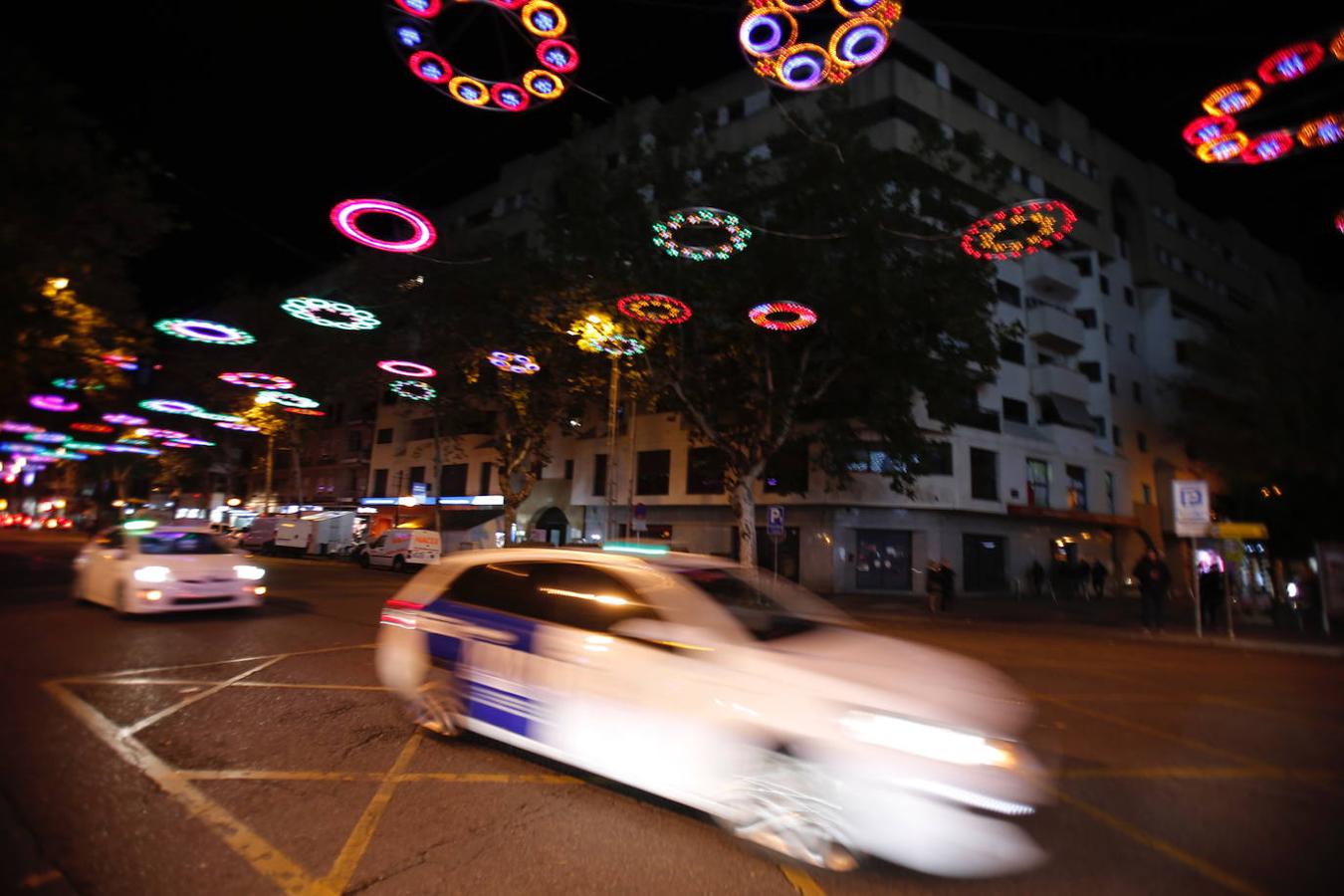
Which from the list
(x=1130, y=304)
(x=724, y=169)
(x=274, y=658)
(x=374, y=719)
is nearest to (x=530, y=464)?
(x=724, y=169)

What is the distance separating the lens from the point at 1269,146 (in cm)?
856

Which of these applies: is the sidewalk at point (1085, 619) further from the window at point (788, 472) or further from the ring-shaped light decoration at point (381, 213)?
the ring-shaped light decoration at point (381, 213)

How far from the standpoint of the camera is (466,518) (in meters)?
35.6

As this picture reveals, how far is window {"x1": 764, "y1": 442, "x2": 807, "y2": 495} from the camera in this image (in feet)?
87.5

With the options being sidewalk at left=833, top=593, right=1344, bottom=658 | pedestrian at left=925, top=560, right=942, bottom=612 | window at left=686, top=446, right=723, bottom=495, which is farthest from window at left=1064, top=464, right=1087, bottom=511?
window at left=686, top=446, right=723, bottom=495

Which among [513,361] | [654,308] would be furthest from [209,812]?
[513,361]

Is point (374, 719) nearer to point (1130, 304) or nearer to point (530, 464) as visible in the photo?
point (530, 464)

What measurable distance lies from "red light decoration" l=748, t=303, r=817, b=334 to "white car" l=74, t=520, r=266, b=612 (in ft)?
39.3

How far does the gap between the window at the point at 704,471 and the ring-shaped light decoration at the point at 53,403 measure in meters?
19.5

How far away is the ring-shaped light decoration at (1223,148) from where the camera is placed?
864 centimetres

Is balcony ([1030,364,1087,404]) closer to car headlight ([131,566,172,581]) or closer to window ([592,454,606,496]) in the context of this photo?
window ([592,454,606,496])

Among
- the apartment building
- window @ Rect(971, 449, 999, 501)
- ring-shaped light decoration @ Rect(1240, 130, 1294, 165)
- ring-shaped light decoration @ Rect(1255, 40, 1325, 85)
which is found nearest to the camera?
ring-shaped light decoration @ Rect(1255, 40, 1325, 85)

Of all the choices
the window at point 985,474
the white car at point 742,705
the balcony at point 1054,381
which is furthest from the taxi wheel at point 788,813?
A: the balcony at point 1054,381

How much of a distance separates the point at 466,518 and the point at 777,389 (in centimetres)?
2103
